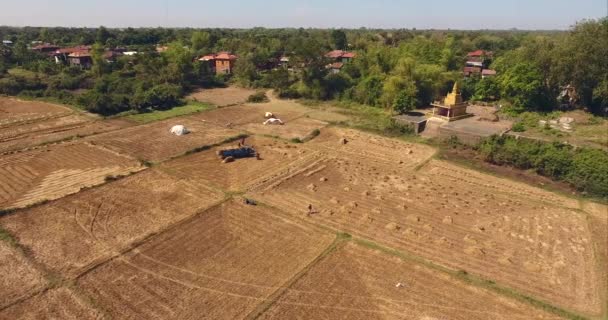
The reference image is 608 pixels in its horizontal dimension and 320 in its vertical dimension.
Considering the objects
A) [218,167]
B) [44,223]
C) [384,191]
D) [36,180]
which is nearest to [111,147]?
[36,180]

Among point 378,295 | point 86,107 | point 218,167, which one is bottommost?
point 378,295

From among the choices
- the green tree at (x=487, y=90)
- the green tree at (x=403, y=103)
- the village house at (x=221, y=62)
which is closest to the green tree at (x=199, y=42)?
the village house at (x=221, y=62)

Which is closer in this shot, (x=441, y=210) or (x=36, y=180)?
(x=441, y=210)

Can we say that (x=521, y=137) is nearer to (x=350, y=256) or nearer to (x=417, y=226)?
(x=417, y=226)

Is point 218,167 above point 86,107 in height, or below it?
below

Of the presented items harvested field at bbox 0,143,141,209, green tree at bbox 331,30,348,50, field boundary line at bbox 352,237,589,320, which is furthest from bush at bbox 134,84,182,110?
green tree at bbox 331,30,348,50

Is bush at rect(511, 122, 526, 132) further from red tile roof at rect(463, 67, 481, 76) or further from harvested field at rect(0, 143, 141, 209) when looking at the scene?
harvested field at rect(0, 143, 141, 209)

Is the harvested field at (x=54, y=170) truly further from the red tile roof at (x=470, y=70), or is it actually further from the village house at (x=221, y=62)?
the red tile roof at (x=470, y=70)
